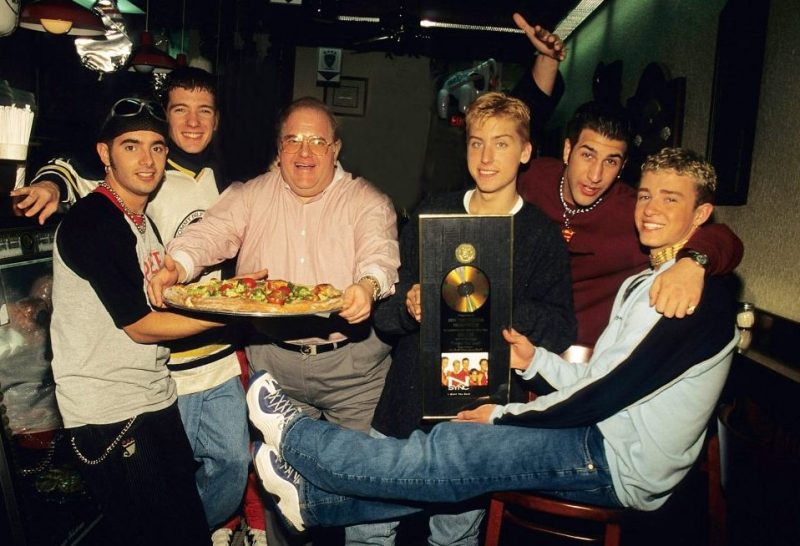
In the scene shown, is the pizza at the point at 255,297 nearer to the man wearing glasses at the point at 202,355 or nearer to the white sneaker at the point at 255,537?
the man wearing glasses at the point at 202,355

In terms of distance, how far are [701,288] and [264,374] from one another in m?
1.50

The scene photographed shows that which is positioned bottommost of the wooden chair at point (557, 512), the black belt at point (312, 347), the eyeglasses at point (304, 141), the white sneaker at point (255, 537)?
the white sneaker at point (255, 537)

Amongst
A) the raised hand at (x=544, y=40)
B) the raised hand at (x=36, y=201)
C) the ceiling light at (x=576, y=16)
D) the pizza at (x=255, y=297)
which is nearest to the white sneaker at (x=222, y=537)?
the pizza at (x=255, y=297)

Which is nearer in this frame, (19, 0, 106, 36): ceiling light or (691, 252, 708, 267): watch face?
(691, 252, 708, 267): watch face

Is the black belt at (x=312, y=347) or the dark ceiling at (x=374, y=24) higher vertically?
the dark ceiling at (x=374, y=24)

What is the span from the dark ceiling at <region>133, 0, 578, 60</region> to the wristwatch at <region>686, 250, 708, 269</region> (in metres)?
5.05

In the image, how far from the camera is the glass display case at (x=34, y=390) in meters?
1.89

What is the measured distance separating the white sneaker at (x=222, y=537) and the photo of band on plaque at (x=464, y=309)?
4.16ft

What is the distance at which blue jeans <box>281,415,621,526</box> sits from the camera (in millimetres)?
1717

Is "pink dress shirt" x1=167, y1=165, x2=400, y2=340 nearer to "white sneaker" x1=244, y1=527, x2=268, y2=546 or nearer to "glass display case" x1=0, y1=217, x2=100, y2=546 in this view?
"glass display case" x1=0, y1=217, x2=100, y2=546

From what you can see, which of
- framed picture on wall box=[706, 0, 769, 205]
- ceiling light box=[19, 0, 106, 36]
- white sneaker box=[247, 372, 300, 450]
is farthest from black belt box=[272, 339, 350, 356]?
ceiling light box=[19, 0, 106, 36]

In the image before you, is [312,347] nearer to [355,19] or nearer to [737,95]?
[737,95]

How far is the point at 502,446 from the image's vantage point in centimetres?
174

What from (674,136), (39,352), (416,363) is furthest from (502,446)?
(674,136)
